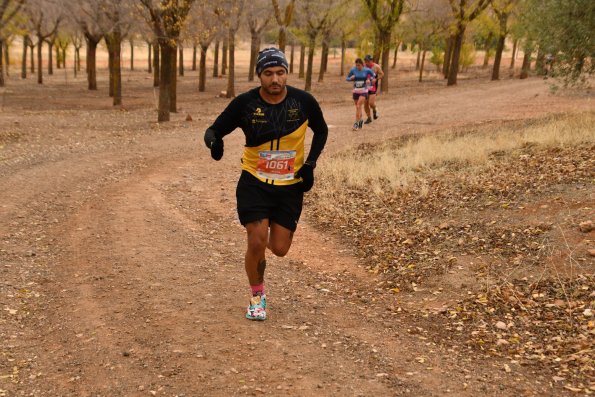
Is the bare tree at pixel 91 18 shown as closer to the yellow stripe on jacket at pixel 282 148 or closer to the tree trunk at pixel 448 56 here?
the yellow stripe on jacket at pixel 282 148

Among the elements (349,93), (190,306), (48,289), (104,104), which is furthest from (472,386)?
(349,93)

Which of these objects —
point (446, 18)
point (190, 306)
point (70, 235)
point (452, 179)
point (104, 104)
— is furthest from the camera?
point (446, 18)

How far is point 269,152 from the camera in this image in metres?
4.75

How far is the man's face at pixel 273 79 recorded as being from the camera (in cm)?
451

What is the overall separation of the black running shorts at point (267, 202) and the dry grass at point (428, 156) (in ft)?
15.7

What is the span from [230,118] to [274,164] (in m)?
0.53

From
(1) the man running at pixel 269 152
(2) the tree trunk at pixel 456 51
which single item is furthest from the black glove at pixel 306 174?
(2) the tree trunk at pixel 456 51

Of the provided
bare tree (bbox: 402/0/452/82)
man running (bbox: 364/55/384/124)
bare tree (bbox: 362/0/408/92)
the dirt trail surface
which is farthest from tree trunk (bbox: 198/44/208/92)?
the dirt trail surface

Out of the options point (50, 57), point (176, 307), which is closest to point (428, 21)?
point (50, 57)

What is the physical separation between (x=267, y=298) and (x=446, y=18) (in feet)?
124

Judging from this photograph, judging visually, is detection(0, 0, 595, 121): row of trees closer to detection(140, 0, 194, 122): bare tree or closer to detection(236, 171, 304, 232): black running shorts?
detection(140, 0, 194, 122): bare tree

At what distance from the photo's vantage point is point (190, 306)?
529cm

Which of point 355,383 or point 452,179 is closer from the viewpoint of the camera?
point 355,383

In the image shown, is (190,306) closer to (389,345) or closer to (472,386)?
(389,345)
